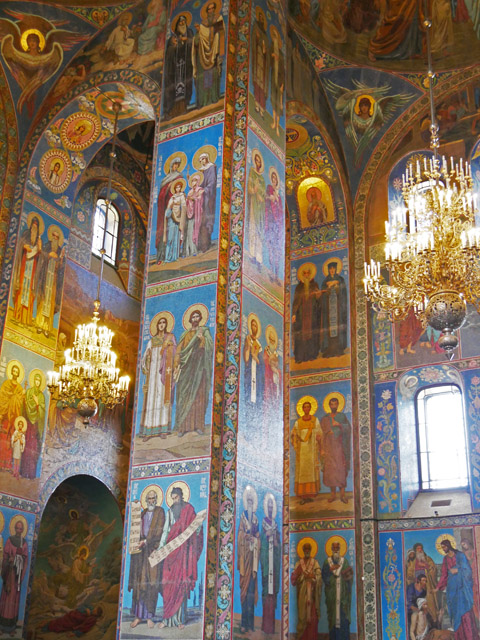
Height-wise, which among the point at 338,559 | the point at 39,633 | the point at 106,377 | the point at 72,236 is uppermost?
the point at 72,236

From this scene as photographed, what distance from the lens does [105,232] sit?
15703 mm

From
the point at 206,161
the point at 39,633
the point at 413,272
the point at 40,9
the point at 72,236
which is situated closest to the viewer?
the point at 413,272

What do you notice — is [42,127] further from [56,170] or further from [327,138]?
[327,138]

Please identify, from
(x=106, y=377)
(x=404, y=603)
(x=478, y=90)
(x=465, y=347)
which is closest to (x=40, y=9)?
(x=106, y=377)

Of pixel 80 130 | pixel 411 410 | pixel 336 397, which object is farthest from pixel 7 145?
pixel 411 410

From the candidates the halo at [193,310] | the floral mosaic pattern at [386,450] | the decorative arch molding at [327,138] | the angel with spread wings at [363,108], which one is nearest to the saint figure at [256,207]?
the halo at [193,310]

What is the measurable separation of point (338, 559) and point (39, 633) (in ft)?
16.9

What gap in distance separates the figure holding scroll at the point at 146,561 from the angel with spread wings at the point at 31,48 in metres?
7.29

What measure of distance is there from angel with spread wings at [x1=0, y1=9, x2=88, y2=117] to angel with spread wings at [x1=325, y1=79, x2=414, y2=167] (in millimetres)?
4605

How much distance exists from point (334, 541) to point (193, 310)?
542cm

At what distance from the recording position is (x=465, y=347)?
13.3 m

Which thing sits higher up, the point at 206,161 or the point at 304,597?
the point at 206,161

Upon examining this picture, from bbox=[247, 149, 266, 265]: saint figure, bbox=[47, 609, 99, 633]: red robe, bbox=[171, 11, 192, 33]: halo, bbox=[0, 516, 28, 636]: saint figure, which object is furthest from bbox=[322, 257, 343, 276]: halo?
bbox=[47, 609, 99, 633]: red robe

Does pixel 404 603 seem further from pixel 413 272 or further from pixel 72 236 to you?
pixel 72 236
